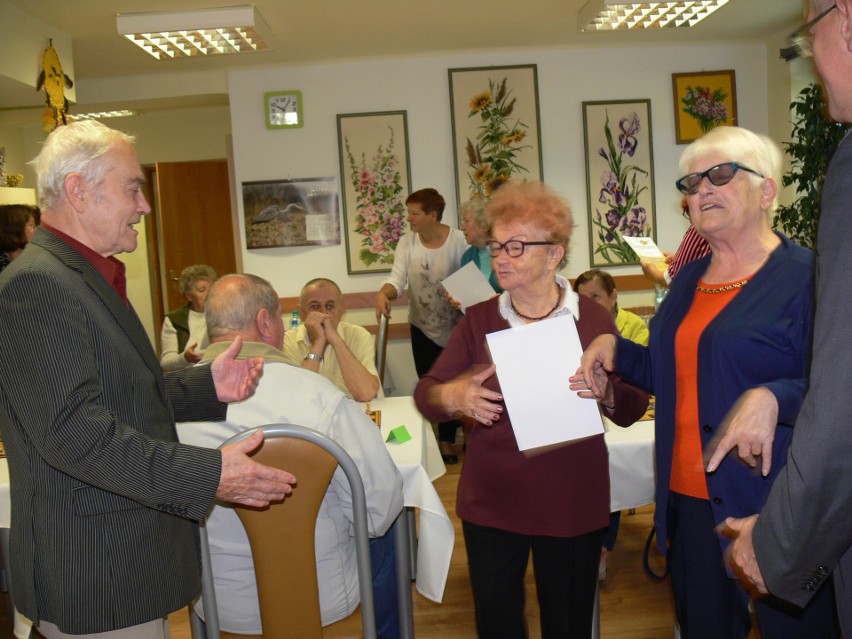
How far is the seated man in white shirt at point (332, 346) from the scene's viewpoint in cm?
329

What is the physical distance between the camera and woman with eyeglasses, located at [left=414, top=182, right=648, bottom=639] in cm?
189

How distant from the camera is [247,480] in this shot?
1463mm

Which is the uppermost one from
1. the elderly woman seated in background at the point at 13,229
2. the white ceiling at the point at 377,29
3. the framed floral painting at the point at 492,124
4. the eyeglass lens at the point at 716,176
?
the white ceiling at the point at 377,29

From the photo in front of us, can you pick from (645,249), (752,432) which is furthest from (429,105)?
(752,432)

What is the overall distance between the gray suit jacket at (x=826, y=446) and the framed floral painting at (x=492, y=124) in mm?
5180

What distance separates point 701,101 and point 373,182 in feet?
8.92

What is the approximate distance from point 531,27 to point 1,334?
4.91 metres

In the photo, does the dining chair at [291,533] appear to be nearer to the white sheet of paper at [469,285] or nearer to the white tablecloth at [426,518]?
the white tablecloth at [426,518]

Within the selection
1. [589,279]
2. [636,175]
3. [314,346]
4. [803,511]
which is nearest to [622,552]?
[589,279]

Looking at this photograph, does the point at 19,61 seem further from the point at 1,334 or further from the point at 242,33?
the point at 1,334

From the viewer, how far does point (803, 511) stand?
3.34 feet

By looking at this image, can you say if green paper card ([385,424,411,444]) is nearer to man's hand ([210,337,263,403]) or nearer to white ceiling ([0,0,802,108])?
man's hand ([210,337,263,403])

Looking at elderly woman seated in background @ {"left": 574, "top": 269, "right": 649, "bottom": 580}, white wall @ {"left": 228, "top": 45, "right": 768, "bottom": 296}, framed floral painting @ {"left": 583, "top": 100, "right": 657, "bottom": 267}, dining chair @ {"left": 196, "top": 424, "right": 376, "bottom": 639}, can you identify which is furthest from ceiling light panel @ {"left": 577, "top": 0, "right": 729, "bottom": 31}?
dining chair @ {"left": 196, "top": 424, "right": 376, "bottom": 639}

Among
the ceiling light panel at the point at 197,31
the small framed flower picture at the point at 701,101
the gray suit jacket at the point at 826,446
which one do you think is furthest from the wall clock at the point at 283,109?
the gray suit jacket at the point at 826,446
